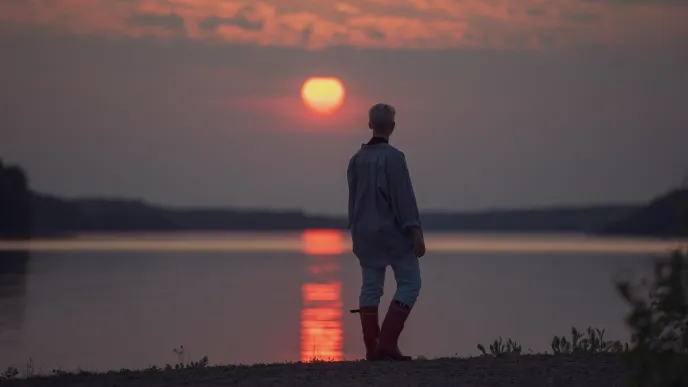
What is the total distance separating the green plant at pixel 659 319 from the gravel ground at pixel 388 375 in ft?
5.81

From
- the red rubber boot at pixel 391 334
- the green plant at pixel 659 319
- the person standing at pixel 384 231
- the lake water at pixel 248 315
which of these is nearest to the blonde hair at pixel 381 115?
the person standing at pixel 384 231

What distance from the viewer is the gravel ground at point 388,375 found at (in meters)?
8.05

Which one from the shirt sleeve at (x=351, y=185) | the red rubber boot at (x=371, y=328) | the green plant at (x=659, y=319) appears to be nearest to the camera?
the green plant at (x=659, y=319)

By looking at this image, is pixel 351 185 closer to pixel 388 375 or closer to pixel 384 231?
pixel 384 231

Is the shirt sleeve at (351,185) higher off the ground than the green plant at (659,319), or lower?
higher

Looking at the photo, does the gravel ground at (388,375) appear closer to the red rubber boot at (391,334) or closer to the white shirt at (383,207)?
the red rubber boot at (391,334)

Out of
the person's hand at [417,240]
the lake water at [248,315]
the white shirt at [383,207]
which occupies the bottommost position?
the person's hand at [417,240]

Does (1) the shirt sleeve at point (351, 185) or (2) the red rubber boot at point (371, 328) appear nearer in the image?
(2) the red rubber boot at point (371, 328)

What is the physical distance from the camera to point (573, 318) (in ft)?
103

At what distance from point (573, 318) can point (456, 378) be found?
78.6 feet

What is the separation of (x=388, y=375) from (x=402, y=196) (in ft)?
5.77

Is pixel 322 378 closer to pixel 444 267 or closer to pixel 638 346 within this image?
pixel 638 346

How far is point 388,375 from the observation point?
327 inches

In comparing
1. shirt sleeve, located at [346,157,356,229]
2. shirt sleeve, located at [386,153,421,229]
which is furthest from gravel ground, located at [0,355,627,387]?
shirt sleeve, located at [346,157,356,229]
